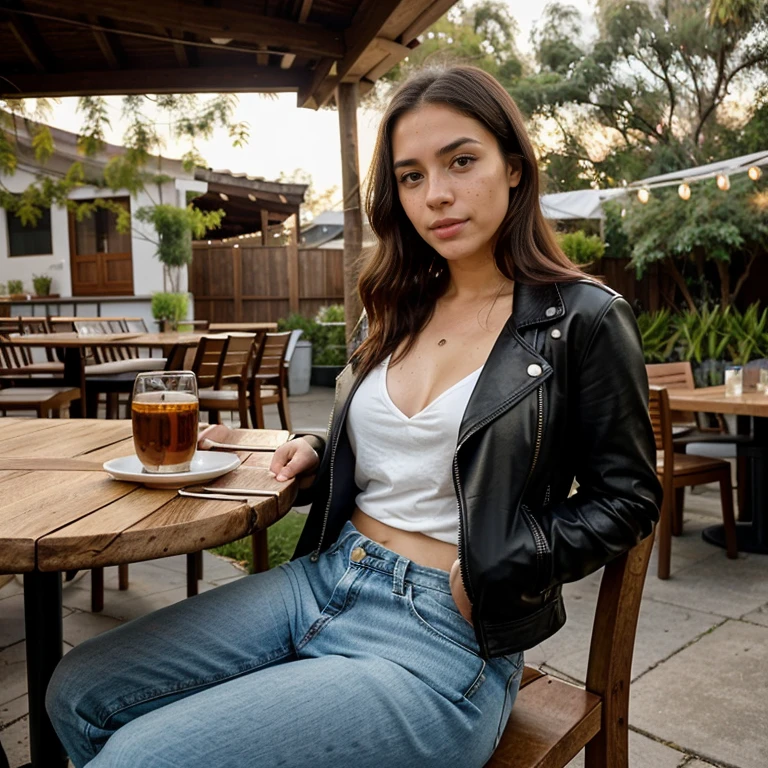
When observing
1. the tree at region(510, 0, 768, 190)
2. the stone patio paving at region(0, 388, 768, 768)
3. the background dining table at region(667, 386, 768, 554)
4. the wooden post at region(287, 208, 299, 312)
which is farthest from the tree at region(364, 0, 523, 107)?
the stone patio paving at region(0, 388, 768, 768)

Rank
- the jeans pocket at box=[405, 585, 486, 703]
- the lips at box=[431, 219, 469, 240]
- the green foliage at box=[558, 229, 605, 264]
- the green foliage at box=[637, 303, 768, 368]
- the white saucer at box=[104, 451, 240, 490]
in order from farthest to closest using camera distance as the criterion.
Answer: the green foliage at box=[558, 229, 605, 264]
the green foliage at box=[637, 303, 768, 368]
the lips at box=[431, 219, 469, 240]
the white saucer at box=[104, 451, 240, 490]
the jeans pocket at box=[405, 585, 486, 703]

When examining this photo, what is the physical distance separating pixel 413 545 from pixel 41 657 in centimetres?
81

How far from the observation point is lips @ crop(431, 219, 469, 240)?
4.61 ft

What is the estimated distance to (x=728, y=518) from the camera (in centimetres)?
365

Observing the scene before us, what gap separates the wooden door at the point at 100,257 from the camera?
43.4 ft

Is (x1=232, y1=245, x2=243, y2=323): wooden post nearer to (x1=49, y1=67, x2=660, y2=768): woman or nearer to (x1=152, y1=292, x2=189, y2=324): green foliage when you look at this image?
(x1=152, y1=292, x2=189, y2=324): green foliage

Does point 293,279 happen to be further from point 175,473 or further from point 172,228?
point 175,473

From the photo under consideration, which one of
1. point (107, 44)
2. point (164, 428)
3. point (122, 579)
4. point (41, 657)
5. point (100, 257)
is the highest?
point (107, 44)

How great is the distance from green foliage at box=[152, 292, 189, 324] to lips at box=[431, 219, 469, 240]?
11568mm

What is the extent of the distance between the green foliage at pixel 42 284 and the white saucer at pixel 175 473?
12978 millimetres

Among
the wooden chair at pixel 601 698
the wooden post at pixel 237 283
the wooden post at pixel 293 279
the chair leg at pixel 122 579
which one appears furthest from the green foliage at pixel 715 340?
the wooden post at pixel 237 283

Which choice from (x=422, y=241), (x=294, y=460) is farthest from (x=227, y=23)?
(x=294, y=460)

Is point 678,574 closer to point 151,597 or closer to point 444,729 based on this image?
point 151,597

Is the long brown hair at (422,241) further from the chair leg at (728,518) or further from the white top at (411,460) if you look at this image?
the chair leg at (728,518)
